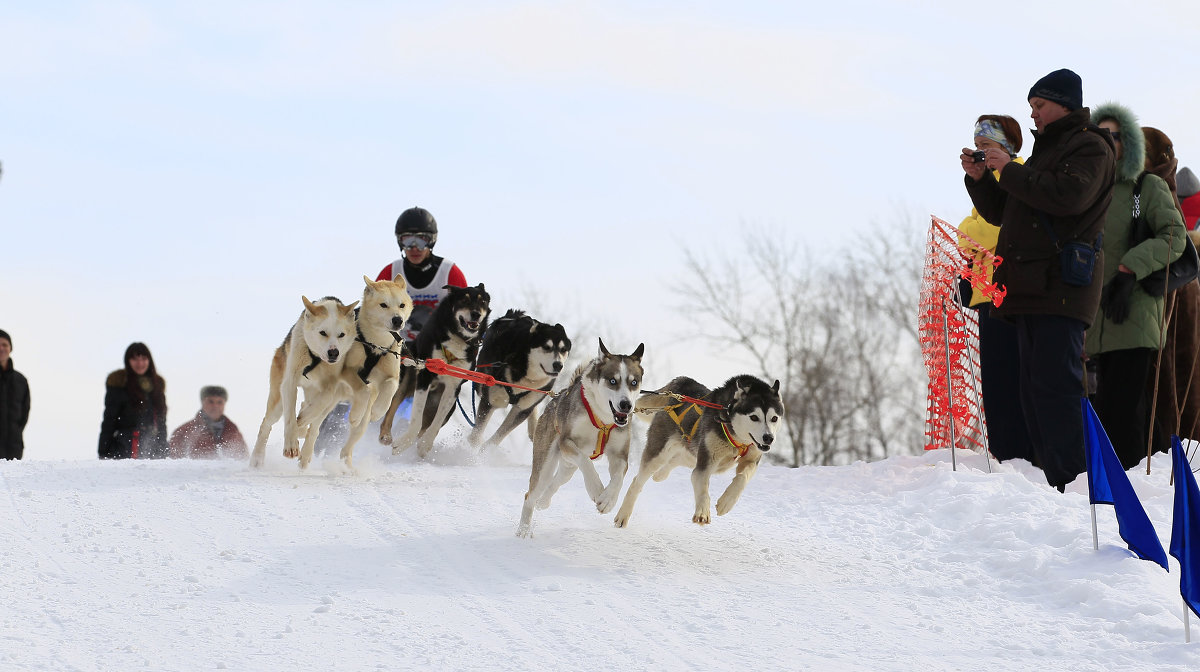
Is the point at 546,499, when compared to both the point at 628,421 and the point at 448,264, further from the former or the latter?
the point at 448,264

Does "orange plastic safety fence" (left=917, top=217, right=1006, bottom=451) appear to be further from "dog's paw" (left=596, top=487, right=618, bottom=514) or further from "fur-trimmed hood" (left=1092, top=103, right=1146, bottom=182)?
"dog's paw" (left=596, top=487, right=618, bottom=514)

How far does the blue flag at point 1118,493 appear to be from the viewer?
425 centimetres

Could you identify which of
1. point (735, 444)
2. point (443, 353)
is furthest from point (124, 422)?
point (735, 444)

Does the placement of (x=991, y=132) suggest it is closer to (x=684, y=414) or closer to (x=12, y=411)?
(x=684, y=414)

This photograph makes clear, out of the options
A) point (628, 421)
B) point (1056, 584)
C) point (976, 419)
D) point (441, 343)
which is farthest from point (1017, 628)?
point (441, 343)

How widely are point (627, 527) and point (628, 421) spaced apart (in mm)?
694

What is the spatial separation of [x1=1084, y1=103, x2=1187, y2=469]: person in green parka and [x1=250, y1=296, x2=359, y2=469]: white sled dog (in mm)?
4261

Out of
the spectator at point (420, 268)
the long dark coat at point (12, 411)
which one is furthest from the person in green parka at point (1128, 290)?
the long dark coat at point (12, 411)

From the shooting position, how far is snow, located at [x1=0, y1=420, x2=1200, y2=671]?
3.75 meters

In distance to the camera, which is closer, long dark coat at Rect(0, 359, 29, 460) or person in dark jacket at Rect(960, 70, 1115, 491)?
person in dark jacket at Rect(960, 70, 1115, 491)

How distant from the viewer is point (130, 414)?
9383mm

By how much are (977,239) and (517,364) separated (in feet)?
10.5


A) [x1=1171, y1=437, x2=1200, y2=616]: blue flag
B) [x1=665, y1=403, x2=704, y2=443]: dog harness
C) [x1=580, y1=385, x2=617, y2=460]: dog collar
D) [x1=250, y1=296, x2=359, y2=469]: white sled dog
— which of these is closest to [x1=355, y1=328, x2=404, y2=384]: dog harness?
[x1=250, y1=296, x2=359, y2=469]: white sled dog

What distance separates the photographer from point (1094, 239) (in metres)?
5.57
